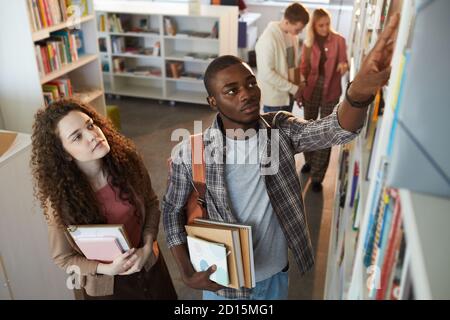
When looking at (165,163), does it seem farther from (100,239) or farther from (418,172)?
(418,172)

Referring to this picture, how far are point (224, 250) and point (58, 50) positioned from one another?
2.79m

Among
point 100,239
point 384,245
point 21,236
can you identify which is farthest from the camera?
point 21,236

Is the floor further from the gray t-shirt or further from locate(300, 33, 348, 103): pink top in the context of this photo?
the gray t-shirt

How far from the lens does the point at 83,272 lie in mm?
1554

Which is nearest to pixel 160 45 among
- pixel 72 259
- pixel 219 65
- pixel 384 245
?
pixel 72 259

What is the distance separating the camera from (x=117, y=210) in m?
1.61

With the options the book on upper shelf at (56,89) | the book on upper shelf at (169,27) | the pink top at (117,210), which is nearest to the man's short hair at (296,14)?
the book on upper shelf at (56,89)

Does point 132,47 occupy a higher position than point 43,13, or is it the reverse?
point 43,13

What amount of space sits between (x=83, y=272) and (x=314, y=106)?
7.86ft

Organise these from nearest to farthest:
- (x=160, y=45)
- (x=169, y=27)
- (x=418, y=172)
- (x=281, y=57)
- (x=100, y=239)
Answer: (x=418, y=172), (x=100, y=239), (x=281, y=57), (x=169, y=27), (x=160, y=45)

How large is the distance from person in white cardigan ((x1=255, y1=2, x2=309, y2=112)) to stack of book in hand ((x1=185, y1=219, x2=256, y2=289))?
1975mm

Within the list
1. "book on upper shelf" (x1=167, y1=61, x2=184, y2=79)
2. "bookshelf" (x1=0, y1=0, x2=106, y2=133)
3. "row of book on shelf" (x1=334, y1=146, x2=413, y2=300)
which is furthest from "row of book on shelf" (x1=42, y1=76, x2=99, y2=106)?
"row of book on shelf" (x1=334, y1=146, x2=413, y2=300)

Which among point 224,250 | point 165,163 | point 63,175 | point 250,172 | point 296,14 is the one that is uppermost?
point 296,14
